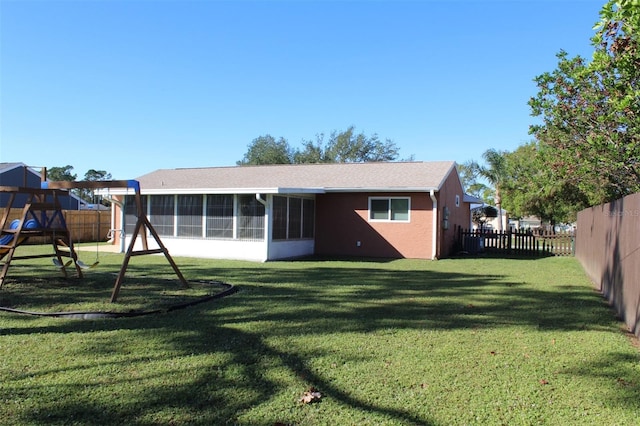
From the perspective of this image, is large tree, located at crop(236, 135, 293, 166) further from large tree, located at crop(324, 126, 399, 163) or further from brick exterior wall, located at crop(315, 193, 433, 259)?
brick exterior wall, located at crop(315, 193, 433, 259)

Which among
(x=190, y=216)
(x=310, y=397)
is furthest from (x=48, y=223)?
(x=310, y=397)

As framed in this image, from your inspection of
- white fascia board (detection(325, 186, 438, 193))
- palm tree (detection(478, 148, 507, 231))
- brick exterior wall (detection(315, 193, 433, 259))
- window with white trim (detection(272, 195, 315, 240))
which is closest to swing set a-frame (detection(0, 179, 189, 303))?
window with white trim (detection(272, 195, 315, 240))

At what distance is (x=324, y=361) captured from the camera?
4805 mm

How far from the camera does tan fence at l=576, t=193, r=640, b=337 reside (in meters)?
6.29

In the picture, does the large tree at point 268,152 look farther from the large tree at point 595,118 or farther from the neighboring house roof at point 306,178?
the large tree at point 595,118

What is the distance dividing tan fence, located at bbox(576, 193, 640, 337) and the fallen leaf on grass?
4393mm

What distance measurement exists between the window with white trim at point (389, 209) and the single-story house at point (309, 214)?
0.12 feet

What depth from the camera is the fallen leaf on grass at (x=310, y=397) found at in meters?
3.83

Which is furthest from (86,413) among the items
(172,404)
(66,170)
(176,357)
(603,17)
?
(66,170)

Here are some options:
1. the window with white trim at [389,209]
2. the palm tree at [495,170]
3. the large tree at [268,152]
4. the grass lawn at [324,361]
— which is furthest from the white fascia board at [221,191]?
the large tree at [268,152]

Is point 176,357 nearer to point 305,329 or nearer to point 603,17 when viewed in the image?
point 305,329

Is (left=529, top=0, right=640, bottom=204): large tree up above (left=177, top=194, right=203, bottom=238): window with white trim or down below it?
above

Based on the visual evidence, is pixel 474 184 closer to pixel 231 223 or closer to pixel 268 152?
pixel 268 152

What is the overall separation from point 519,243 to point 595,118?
10.9m
